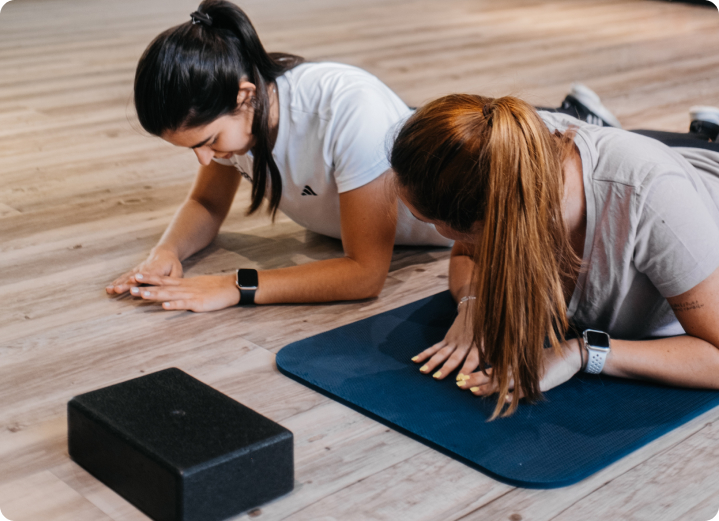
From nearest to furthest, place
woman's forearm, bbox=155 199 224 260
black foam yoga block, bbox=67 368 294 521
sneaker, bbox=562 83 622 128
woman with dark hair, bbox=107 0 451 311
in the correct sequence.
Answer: black foam yoga block, bbox=67 368 294 521 → woman with dark hair, bbox=107 0 451 311 → woman's forearm, bbox=155 199 224 260 → sneaker, bbox=562 83 622 128

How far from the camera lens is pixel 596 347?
149 cm

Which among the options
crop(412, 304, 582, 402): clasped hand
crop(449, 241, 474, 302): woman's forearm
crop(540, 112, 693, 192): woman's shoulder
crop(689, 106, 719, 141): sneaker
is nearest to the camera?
crop(540, 112, 693, 192): woman's shoulder

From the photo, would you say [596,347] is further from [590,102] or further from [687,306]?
[590,102]

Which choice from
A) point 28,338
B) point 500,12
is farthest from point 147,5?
point 28,338

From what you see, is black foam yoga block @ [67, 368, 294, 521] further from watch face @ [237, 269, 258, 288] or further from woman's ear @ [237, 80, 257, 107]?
woman's ear @ [237, 80, 257, 107]

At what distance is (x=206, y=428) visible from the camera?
48.6 inches

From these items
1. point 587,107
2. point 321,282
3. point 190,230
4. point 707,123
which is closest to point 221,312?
point 321,282

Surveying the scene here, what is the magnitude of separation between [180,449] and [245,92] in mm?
797

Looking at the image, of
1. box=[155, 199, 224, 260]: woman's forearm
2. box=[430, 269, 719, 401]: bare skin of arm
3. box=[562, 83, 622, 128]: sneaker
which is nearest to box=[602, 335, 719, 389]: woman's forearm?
box=[430, 269, 719, 401]: bare skin of arm

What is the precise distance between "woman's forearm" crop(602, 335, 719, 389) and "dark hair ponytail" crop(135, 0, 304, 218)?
0.85m

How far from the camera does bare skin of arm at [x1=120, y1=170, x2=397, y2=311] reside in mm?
1806

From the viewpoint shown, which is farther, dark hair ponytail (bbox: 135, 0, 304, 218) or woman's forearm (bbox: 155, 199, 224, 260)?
woman's forearm (bbox: 155, 199, 224, 260)

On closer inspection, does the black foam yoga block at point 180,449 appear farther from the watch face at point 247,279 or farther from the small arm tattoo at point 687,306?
the small arm tattoo at point 687,306

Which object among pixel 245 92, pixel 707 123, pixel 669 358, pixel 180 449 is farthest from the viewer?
pixel 707 123
